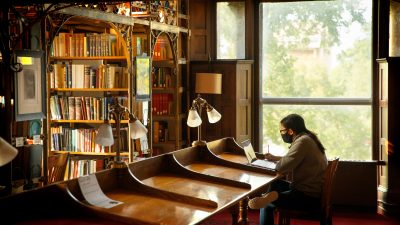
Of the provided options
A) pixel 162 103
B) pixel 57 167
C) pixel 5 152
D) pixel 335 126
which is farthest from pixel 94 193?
pixel 335 126

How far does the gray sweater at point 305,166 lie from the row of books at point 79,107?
124 inches

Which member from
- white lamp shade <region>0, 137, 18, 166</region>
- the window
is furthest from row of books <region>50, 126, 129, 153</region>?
white lamp shade <region>0, 137, 18, 166</region>

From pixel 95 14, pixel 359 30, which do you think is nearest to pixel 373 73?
pixel 359 30

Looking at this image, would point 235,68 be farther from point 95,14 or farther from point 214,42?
point 95,14

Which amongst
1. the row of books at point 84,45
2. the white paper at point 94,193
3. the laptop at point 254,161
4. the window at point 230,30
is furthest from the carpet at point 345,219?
the white paper at point 94,193

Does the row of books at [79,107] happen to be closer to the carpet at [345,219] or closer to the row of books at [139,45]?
the row of books at [139,45]

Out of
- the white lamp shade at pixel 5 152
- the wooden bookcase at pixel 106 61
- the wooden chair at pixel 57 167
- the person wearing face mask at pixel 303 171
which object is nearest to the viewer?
the white lamp shade at pixel 5 152

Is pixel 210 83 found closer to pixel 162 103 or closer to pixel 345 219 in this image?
pixel 162 103

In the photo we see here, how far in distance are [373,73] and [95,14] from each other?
4.54 meters

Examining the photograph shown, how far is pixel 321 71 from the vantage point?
404 inches

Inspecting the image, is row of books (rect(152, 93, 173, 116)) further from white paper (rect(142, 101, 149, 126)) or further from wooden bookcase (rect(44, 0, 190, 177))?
white paper (rect(142, 101, 149, 126))

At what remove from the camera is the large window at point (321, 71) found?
9.94m

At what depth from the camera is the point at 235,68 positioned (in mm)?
10055

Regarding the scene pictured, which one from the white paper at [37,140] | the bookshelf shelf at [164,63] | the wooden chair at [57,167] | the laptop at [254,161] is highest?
the bookshelf shelf at [164,63]
